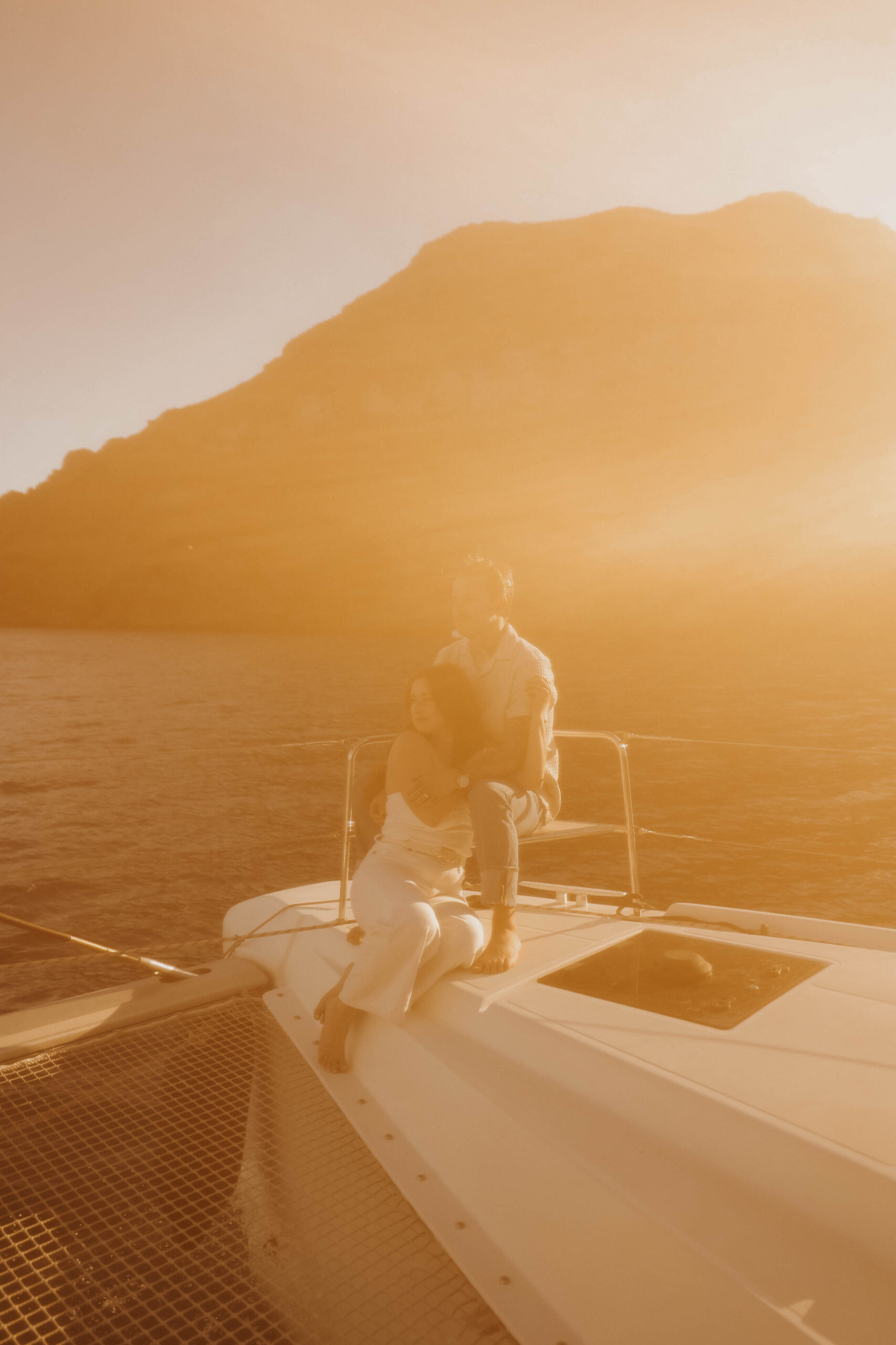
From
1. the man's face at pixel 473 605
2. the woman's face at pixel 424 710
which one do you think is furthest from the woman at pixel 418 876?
the man's face at pixel 473 605

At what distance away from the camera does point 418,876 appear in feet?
9.36

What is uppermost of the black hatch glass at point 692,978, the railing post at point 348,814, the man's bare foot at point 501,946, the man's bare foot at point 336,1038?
the railing post at point 348,814

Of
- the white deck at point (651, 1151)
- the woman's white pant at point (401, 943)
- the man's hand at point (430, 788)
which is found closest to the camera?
the white deck at point (651, 1151)

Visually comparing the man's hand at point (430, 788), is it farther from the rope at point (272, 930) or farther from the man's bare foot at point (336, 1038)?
the rope at point (272, 930)

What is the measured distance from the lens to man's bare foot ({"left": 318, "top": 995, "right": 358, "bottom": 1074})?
2.55 m

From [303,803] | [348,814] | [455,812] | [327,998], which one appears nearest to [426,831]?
[455,812]

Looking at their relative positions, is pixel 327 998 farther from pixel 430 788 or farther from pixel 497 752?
pixel 497 752

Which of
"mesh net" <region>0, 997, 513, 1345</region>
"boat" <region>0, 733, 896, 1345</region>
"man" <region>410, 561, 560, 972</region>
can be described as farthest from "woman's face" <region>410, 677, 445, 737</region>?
"mesh net" <region>0, 997, 513, 1345</region>

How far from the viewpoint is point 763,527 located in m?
106

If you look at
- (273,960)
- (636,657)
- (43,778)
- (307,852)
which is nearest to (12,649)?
(636,657)

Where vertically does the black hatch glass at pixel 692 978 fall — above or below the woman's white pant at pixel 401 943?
below

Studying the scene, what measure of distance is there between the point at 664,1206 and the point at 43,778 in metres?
21.5

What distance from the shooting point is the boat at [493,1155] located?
162cm

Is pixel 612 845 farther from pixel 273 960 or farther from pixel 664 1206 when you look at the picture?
pixel 664 1206
